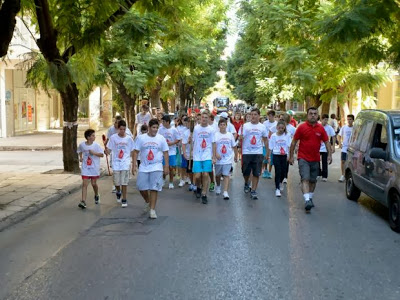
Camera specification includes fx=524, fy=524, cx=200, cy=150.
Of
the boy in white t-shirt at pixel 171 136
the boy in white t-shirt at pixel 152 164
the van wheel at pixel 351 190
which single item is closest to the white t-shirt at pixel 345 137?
the van wheel at pixel 351 190

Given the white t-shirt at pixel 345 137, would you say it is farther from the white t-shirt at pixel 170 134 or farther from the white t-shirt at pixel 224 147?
the white t-shirt at pixel 170 134

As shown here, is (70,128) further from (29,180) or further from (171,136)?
(171,136)

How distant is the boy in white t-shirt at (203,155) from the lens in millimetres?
10117

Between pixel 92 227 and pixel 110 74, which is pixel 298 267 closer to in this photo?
pixel 92 227

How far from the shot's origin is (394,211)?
783cm

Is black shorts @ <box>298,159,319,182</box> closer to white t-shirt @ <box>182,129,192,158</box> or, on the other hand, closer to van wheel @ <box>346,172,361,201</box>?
van wheel @ <box>346,172,361,201</box>

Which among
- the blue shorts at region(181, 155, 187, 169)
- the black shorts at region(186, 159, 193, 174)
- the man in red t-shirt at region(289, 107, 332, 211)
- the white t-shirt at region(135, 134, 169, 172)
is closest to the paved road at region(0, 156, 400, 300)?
the man in red t-shirt at region(289, 107, 332, 211)

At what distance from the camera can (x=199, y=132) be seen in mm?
10359

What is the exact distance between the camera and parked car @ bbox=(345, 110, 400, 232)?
789cm

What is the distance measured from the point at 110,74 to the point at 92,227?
1110 centimetres

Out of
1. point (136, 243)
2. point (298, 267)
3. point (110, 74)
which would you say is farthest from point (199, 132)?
point (110, 74)

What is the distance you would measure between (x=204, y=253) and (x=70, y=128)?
835cm

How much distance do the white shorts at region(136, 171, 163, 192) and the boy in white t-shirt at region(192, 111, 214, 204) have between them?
1751 millimetres

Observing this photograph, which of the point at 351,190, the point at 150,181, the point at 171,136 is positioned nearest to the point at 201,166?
the point at 171,136
